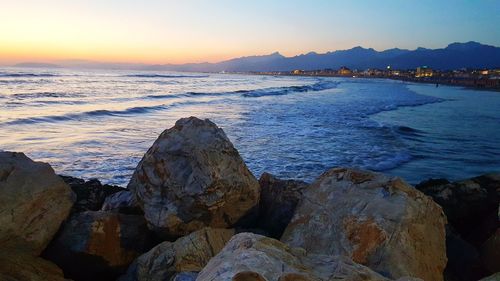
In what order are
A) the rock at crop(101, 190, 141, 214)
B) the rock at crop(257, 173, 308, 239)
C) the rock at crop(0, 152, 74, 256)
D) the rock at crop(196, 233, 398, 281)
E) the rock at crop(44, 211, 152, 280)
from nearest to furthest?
the rock at crop(196, 233, 398, 281) < the rock at crop(0, 152, 74, 256) < the rock at crop(44, 211, 152, 280) < the rock at crop(257, 173, 308, 239) < the rock at crop(101, 190, 141, 214)

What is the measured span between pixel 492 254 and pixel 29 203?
5488mm

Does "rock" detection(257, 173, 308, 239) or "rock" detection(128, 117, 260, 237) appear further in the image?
"rock" detection(257, 173, 308, 239)

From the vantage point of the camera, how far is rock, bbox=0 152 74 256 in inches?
164

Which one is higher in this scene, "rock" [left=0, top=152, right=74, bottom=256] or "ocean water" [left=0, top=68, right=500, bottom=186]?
"rock" [left=0, top=152, right=74, bottom=256]

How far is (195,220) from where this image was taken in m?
4.73

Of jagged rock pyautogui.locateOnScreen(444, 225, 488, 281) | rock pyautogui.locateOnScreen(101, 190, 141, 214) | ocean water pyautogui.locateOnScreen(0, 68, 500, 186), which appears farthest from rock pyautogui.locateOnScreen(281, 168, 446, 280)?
ocean water pyautogui.locateOnScreen(0, 68, 500, 186)

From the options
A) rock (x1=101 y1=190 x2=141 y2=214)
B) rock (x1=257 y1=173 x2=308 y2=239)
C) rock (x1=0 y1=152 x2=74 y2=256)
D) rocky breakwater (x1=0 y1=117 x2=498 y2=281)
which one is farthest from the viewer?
rock (x1=101 y1=190 x2=141 y2=214)

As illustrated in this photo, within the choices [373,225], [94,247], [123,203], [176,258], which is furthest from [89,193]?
[373,225]

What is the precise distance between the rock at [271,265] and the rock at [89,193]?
13.5ft

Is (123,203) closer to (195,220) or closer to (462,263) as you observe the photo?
(195,220)

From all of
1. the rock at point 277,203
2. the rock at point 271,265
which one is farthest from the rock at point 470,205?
the rock at point 271,265

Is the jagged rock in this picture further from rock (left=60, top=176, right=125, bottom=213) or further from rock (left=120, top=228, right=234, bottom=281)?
rock (left=60, top=176, right=125, bottom=213)

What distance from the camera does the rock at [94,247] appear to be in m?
4.49

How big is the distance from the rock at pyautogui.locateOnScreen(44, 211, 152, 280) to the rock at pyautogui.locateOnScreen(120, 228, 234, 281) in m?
0.42
